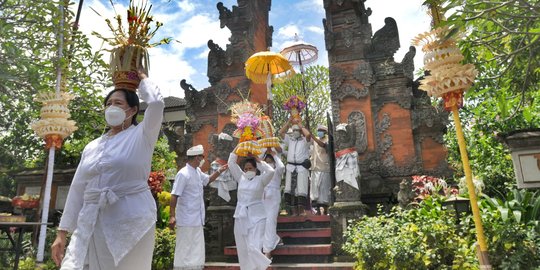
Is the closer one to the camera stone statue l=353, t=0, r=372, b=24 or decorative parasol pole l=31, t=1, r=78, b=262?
decorative parasol pole l=31, t=1, r=78, b=262

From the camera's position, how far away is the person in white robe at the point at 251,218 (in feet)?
19.7

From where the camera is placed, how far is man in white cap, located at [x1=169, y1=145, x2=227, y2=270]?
243 inches

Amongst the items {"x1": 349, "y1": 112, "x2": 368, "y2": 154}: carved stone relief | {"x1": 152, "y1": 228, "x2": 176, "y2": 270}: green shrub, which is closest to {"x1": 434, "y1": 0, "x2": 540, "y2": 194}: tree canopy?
{"x1": 349, "y1": 112, "x2": 368, "y2": 154}: carved stone relief

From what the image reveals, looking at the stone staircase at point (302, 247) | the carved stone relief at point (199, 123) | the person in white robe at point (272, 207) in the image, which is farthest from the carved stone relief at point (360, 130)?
the carved stone relief at point (199, 123)

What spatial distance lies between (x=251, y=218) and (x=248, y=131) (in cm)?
167

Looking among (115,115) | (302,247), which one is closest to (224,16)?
(302,247)

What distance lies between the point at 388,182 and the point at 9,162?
36.5 ft

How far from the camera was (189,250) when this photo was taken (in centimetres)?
620

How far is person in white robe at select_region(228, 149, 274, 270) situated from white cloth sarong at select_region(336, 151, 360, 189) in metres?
1.52

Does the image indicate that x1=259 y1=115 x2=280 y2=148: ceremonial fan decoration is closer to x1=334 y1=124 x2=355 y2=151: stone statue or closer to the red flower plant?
x1=334 y1=124 x2=355 y2=151: stone statue

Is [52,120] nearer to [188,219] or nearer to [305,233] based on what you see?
[188,219]

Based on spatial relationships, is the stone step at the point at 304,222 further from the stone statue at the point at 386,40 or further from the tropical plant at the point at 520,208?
the stone statue at the point at 386,40

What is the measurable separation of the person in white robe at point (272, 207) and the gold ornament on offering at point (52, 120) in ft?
12.2

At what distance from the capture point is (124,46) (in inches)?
118
